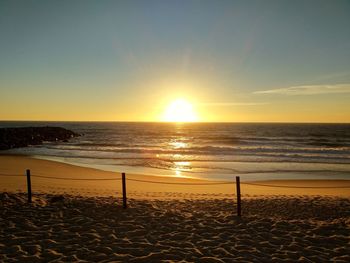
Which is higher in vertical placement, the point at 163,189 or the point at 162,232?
the point at 162,232

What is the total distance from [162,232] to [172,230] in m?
0.30

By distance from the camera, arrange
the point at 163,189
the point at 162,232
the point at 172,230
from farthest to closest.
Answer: the point at 163,189 < the point at 172,230 < the point at 162,232

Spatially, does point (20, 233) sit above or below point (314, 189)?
above

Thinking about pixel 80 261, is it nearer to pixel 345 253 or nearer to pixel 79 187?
pixel 345 253

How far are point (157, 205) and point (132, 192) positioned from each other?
3.40 m

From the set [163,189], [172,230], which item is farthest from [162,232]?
[163,189]

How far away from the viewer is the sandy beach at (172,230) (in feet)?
20.1

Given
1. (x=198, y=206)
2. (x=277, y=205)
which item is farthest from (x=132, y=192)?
(x=277, y=205)

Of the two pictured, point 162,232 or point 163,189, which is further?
point 163,189

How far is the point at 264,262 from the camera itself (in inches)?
229

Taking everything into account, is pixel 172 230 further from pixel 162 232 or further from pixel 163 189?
pixel 163 189

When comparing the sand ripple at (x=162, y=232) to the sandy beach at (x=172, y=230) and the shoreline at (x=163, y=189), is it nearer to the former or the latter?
the sandy beach at (x=172, y=230)

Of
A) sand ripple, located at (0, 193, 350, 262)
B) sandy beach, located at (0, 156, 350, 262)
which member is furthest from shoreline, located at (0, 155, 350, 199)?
sand ripple, located at (0, 193, 350, 262)

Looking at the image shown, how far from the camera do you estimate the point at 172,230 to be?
768cm
